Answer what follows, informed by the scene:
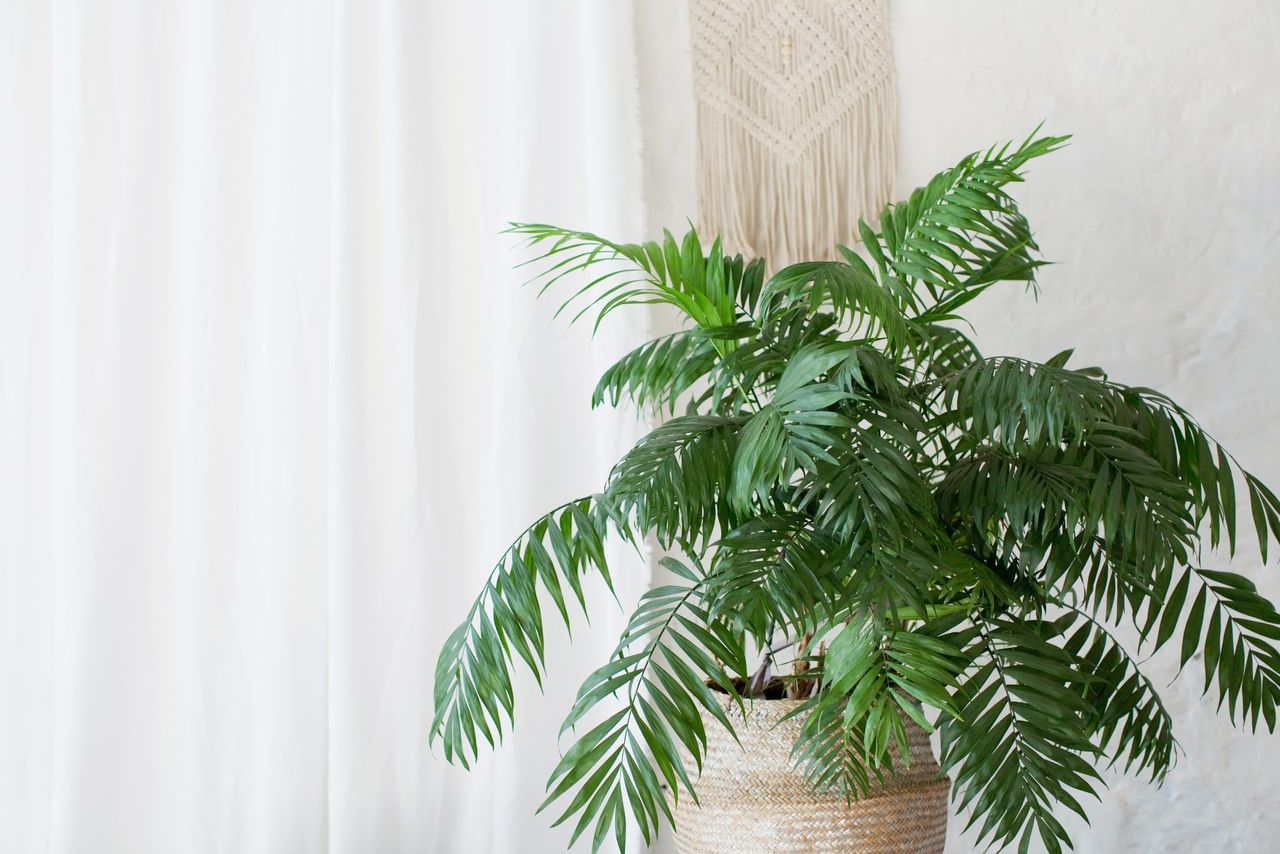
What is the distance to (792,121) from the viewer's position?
1.89 m

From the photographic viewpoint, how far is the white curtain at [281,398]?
1.41 m

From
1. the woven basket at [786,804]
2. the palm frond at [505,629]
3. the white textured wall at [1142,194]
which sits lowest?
the woven basket at [786,804]

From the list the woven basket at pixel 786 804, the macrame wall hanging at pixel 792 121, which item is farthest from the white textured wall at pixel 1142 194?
the woven basket at pixel 786 804

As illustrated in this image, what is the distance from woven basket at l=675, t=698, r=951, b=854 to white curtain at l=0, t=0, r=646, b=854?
1.52 feet

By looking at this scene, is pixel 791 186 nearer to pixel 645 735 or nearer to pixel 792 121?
pixel 792 121

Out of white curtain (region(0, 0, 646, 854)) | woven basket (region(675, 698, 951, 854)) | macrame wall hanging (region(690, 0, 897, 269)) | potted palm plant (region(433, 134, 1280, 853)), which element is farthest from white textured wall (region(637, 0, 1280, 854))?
woven basket (region(675, 698, 951, 854))

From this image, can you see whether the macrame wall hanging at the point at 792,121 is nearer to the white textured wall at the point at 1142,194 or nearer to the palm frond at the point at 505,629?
the white textured wall at the point at 1142,194

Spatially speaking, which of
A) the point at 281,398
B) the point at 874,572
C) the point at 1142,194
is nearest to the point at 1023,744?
the point at 874,572

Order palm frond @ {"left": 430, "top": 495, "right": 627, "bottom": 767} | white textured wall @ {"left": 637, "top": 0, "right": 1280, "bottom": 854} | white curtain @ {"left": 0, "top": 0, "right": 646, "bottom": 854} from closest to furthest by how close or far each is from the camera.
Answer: palm frond @ {"left": 430, "top": 495, "right": 627, "bottom": 767} < white curtain @ {"left": 0, "top": 0, "right": 646, "bottom": 854} < white textured wall @ {"left": 637, "top": 0, "right": 1280, "bottom": 854}

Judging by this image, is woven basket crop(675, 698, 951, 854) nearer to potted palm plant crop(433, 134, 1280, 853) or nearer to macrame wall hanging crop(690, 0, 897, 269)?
potted palm plant crop(433, 134, 1280, 853)

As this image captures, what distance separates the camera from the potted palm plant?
103cm

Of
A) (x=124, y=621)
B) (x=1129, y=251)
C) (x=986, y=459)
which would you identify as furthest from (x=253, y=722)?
(x=1129, y=251)

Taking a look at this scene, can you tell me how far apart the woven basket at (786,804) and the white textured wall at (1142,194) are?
69 cm

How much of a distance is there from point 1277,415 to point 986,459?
939 mm
